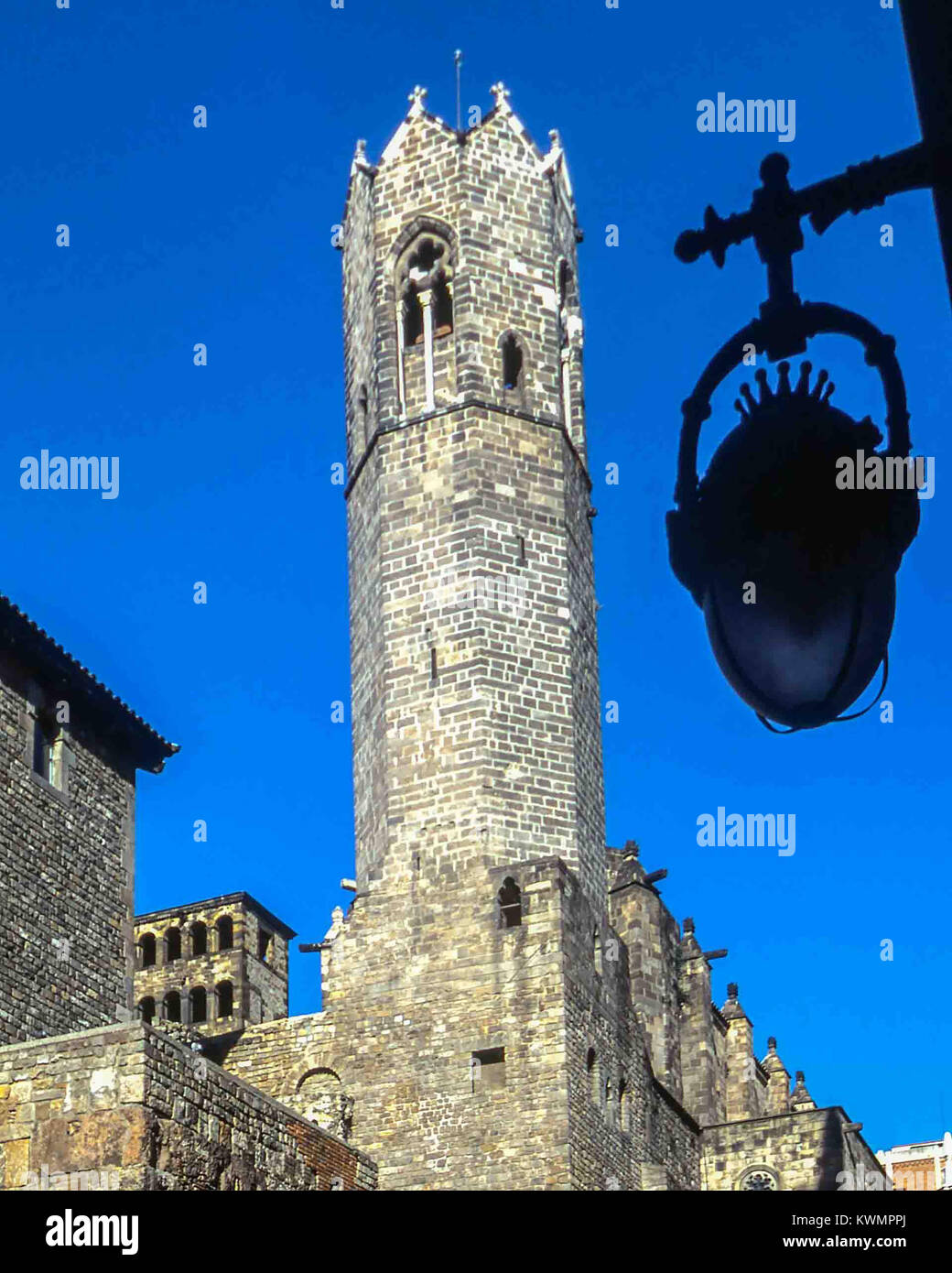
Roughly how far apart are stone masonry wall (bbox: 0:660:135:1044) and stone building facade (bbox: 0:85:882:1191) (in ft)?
0.42

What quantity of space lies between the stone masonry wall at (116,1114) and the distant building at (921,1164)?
4465 cm

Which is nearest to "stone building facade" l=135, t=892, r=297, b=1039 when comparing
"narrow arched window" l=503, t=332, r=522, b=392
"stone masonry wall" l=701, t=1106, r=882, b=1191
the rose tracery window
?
"stone masonry wall" l=701, t=1106, r=882, b=1191

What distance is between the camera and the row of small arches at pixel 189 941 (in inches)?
1825

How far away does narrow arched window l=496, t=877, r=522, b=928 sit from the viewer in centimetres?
3170

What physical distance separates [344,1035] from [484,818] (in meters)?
3.70

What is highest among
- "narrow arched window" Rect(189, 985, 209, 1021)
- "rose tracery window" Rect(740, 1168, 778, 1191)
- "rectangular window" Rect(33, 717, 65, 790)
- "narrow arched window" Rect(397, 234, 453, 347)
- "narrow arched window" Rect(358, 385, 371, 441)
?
"narrow arched window" Rect(397, 234, 453, 347)

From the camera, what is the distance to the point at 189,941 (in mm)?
46844

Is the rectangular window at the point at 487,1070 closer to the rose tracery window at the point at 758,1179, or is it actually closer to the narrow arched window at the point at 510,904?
the narrow arched window at the point at 510,904

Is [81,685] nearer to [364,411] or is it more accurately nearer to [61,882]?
[61,882]

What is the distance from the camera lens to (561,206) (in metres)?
37.4

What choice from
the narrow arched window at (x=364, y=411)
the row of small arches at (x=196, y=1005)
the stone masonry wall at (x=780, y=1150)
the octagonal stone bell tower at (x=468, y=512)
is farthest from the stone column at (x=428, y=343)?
the row of small arches at (x=196, y=1005)

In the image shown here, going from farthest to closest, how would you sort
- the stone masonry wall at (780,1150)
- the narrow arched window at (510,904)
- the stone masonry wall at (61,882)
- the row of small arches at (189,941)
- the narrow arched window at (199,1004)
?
1. the row of small arches at (189,941)
2. the narrow arched window at (199,1004)
3. the stone masonry wall at (780,1150)
4. the narrow arched window at (510,904)
5. the stone masonry wall at (61,882)

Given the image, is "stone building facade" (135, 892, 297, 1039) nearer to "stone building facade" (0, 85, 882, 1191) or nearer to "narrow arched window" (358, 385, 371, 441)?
"stone building facade" (0, 85, 882, 1191)
